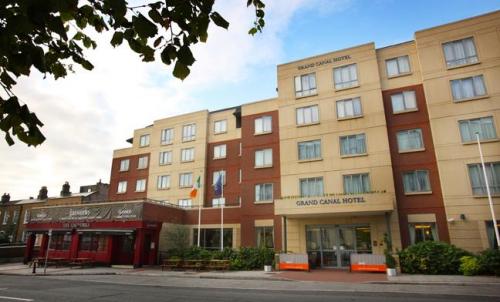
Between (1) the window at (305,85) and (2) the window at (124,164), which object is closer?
(1) the window at (305,85)

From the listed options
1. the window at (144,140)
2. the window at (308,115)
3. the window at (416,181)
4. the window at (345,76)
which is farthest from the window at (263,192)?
the window at (144,140)

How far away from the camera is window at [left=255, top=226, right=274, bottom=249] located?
28.9m

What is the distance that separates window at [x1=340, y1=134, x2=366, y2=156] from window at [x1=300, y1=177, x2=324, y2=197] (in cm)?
309

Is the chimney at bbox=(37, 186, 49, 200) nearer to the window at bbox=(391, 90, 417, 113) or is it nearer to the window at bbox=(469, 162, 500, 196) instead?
the window at bbox=(391, 90, 417, 113)

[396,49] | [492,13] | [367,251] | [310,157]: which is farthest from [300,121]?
[492,13]

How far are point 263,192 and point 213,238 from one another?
282 inches

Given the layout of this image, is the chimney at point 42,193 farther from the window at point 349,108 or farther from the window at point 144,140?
the window at point 349,108

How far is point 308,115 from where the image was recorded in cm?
2950

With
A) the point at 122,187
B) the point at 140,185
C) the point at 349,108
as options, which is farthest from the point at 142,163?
the point at 349,108

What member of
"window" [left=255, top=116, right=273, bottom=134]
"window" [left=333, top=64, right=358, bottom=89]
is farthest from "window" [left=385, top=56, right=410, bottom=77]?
"window" [left=255, top=116, right=273, bottom=134]

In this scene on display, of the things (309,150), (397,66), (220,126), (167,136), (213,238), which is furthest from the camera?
(167,136)

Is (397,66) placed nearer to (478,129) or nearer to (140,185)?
(478,129)

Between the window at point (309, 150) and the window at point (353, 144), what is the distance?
1.94 metres

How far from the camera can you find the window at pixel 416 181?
80.3ft
